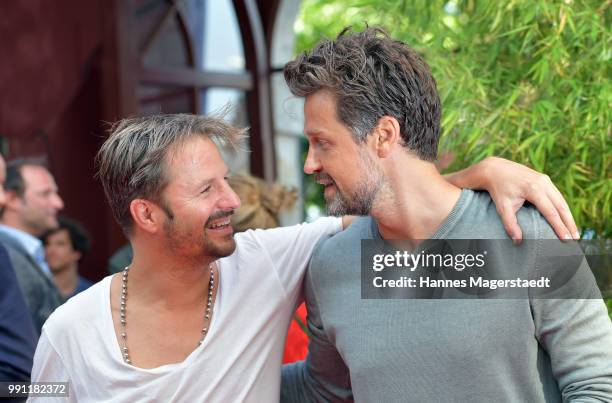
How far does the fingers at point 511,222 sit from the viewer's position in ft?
5.53

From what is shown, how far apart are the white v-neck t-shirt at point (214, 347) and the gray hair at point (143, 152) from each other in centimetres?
23

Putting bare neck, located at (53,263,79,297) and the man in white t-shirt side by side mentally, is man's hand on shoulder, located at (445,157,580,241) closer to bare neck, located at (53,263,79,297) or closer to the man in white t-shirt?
the man in white t-shirt

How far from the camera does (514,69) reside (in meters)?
2.41

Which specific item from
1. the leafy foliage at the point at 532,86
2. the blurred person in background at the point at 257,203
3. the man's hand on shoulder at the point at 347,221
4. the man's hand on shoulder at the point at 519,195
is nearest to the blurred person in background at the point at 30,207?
the blurred person in background at the point at 257,203

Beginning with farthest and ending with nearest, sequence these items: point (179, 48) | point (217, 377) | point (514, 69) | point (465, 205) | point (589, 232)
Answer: point (179, 48) < point (514, 69) < point (589, 232) < point (217, 377) < point (465, 205)

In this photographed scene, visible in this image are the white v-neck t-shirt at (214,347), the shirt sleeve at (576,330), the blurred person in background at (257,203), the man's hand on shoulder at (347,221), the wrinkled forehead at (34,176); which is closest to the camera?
the shirt sleeve at (576,330)

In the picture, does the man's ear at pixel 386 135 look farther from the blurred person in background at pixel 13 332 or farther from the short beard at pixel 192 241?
the blurred person in background at pixel 13 332

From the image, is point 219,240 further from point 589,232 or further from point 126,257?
point 126,257

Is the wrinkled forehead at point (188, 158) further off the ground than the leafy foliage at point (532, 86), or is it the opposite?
the leafy foliage at point (532, 86)

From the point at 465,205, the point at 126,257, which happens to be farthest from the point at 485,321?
the point at 126,257

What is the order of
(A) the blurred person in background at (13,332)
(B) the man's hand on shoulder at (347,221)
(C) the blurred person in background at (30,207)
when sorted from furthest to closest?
(C) the blurred person in background at (30,207) → (A) the blurred person in background at (13,332) → (B) the man's hand on shoulder at (347,221)

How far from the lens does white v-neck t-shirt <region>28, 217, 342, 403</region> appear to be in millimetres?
1956

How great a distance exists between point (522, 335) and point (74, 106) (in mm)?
4789

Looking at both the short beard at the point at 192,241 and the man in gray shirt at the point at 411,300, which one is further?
the short beard at the point at 192,241
